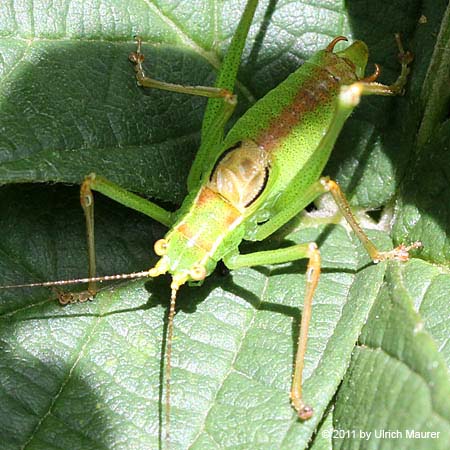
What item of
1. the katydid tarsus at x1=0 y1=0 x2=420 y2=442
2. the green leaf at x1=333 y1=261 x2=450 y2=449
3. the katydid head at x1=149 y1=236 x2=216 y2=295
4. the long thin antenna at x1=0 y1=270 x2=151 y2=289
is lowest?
the green leaf at x1=333 y1=261 x2=450 y2=449

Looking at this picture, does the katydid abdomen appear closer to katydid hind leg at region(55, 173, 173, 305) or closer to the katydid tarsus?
the katydid tarsus

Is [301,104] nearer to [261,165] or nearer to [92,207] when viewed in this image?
[261,165]

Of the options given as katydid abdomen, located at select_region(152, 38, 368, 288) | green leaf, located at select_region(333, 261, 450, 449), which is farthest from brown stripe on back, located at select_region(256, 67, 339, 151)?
green leaf, located at select_region(333, 261, 450, 449)

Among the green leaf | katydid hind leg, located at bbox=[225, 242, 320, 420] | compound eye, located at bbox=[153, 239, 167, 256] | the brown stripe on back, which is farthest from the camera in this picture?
the brown stripe on back

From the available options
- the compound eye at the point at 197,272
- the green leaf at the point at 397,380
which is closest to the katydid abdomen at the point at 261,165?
the compound eye at the point at 197,272

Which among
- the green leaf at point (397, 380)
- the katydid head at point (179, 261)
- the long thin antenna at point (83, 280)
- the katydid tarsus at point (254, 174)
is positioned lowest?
the green leaf at point (397, 380)

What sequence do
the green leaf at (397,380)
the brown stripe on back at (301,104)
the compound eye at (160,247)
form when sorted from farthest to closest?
the brown stripe on back at (301,104), the compound eye at (160,247), the green leaf at (397,380)

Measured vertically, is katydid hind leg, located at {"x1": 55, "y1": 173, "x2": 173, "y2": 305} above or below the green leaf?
above

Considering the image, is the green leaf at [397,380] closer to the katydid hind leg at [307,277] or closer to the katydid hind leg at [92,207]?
the katydid hind leg at [307,277]
